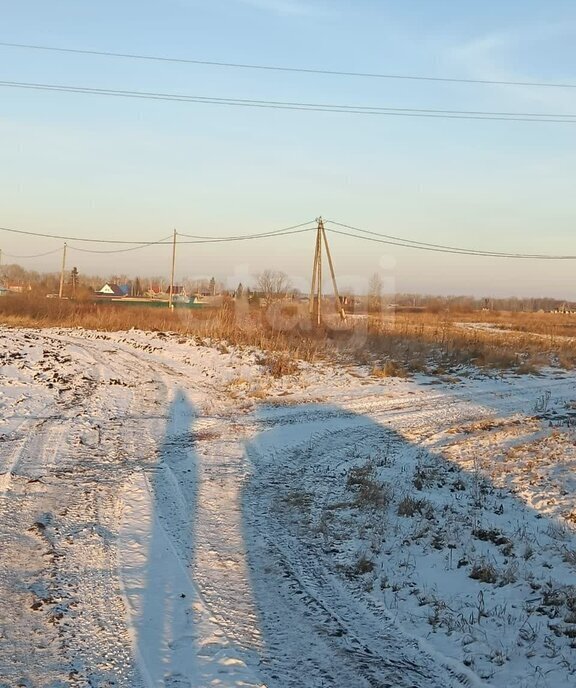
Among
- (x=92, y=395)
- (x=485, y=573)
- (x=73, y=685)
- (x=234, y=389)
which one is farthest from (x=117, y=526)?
(x=234, y=389)

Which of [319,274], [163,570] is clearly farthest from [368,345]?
[163,570]

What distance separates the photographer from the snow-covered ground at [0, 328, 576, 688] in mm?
3889

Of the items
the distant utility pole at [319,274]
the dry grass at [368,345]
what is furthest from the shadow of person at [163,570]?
the distant utility pole at [319,274]

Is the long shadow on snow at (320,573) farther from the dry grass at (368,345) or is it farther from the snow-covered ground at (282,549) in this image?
the dry grass at (368,345)

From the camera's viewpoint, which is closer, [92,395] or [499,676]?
[499,676]

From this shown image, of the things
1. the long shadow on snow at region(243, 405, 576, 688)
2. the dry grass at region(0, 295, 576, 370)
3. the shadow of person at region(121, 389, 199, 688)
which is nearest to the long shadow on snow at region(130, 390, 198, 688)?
the shadow of person at region(121, 389, 199, 688)

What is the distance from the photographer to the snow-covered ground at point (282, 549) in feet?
12.8

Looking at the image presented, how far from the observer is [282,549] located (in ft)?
18.8

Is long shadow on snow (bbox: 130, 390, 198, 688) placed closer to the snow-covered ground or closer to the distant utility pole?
the snow-covered ground

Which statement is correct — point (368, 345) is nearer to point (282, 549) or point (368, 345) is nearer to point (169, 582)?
point (282, 549)

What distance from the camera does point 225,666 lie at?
3.76 meters

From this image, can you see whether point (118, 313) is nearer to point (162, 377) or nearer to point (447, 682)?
point (162, 377)

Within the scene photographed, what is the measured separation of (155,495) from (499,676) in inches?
165

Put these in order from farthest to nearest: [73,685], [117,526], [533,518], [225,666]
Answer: [533,518]
[117,526]
[225,666]
[73,685]
